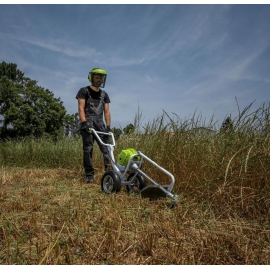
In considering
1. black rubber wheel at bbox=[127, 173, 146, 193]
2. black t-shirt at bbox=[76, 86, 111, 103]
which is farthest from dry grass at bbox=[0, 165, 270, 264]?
black t-shirt at bbox=[76, 86, 111, 103]

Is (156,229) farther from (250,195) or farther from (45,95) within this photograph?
(45,95)

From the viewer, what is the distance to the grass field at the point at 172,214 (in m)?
1.77

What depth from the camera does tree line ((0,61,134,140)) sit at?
32562 millimetres

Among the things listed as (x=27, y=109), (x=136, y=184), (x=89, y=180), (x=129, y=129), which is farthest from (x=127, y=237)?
(x=27, y=109)

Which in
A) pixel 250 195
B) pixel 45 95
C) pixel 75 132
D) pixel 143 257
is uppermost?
pixel 45 95

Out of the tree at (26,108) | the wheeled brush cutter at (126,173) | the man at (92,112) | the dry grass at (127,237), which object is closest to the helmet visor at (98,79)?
the man at (92,112)

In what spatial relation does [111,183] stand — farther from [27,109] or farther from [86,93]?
[27,109]

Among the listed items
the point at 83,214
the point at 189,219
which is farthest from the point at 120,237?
the point at 189,219

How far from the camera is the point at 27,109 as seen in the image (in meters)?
33.3

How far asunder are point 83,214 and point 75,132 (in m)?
7.89

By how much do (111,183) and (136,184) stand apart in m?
0.40

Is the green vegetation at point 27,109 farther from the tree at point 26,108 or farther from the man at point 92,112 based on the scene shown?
the man at point 92,112

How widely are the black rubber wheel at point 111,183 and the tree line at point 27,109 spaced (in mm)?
28257

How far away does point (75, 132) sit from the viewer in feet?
33.2
